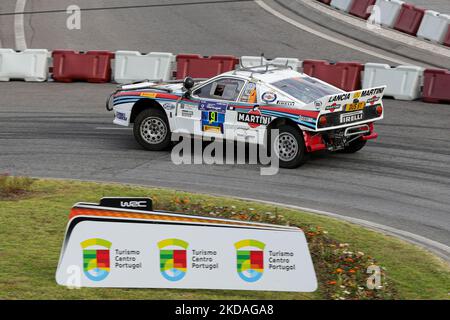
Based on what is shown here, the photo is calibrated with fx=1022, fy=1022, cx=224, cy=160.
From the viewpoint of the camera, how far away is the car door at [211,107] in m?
17.4

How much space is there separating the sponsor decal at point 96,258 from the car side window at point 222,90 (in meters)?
7.85

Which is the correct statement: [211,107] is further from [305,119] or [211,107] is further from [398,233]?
[398,233]

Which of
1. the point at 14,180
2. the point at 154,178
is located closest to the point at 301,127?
the point at 154,178

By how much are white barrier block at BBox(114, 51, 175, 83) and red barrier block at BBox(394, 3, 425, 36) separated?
735cm

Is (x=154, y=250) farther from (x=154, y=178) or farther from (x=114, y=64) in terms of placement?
(x=114, y=64)

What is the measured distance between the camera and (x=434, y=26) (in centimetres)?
2761

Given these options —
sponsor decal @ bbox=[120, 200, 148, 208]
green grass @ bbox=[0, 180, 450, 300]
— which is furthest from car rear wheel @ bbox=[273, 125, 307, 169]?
sponsor decal @ bbox=[120, 200, 148, 208]

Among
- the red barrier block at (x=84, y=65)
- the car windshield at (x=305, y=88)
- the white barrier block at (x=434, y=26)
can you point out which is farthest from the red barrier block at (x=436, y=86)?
the red barrier block at (x=84, y=65)

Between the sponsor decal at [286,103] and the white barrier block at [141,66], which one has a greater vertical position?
the sponsor decal at [286,103]

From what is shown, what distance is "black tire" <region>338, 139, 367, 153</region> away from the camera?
18.1 meters

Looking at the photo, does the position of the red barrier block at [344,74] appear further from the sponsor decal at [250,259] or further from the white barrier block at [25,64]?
the sponsor decal at [250,259]

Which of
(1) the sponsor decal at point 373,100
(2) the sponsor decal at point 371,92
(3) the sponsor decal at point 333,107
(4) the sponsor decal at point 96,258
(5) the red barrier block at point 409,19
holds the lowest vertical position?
(4) the sponsor decal at point 96,258

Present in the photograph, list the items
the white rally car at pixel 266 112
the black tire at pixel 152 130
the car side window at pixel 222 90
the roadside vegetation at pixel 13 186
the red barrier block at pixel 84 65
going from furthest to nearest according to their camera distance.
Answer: the red barrier block at pixel 84 65
the black tire at pixel 152 130
the car side window at pixel 222 90
the white rally car at pixel 266 112
the roadside vegetation at pixel 13 186

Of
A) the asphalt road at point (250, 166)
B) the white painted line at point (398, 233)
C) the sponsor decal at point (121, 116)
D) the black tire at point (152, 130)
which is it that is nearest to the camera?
the white painted line at point (398, 233)
